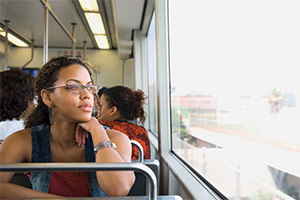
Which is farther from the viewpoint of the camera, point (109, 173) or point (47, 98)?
point (47, 98)

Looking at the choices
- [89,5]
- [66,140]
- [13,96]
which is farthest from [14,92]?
[89,5]

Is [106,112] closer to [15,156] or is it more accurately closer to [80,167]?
[15,156]

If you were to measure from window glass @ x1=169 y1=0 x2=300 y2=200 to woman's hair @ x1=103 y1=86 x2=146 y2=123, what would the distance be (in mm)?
462

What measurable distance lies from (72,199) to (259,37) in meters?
0.85

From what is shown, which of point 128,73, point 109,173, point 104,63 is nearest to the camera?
point 109,173

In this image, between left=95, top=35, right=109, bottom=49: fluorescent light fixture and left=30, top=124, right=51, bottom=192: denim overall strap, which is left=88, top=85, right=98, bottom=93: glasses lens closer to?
left=30, top=124, right=51, bottom=192: denim overall strap

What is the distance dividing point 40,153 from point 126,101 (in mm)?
1196

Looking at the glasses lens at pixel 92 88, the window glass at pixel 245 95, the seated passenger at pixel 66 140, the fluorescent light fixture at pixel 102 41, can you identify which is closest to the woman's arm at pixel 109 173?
the seated passenger at pixel 66 140

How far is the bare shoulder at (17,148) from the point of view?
998 mm

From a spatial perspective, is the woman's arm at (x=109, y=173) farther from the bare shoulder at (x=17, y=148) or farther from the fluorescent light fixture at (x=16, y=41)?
the fluorescent light fixture at (x=16, y=41)

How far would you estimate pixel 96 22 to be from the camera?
4.30 metres

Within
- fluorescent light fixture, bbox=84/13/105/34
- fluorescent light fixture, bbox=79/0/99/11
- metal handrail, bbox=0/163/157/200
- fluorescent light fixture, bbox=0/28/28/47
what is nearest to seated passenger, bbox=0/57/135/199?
metal handrail, bbox=0/163/157/200

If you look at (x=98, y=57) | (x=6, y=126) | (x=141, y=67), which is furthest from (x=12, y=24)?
(x=6, y=126)

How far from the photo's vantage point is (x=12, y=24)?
16.2 ft
